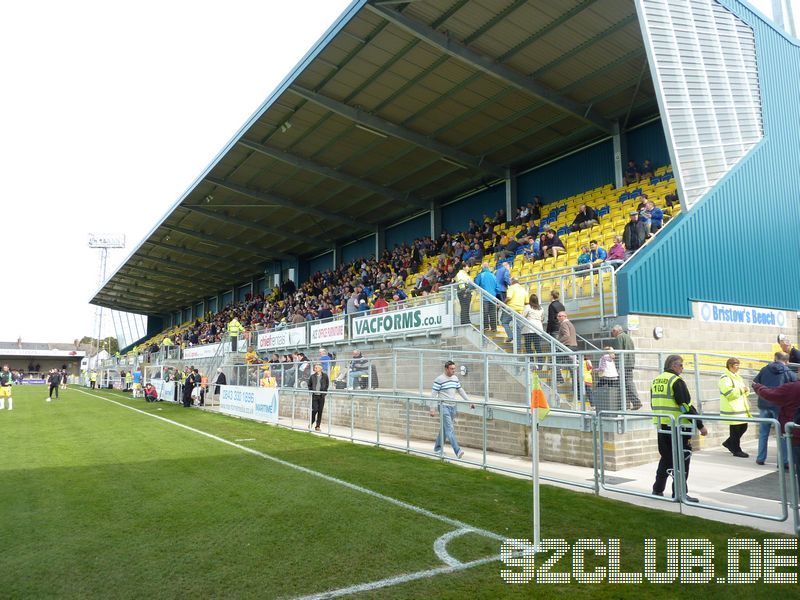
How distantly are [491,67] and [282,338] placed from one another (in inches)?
562

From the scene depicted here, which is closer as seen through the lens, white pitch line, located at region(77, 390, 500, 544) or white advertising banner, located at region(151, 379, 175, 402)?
white pitch line, located at region(77, 390, 500, 544)

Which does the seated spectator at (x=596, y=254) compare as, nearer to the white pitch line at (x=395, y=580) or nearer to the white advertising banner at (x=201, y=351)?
the white pitch line at (x=395, y=580)

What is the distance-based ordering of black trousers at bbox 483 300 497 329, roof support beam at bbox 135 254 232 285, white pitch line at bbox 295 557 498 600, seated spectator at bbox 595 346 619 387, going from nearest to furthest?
white pitch line at bbox 295 557 498 600 → seated spectator at bbox 595 346 619 387 → black trousers at bbox 483 300 497 329 → roof support beam at bbox 135 254 232 285

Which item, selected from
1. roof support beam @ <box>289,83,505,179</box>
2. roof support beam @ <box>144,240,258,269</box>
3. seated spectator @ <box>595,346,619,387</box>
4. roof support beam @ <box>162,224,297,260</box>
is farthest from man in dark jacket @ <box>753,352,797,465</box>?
roof support beam @ <box>144,240,258,269</box>

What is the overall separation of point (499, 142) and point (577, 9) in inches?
321

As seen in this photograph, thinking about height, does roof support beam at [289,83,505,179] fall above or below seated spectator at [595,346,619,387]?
above

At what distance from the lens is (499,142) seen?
23.8 meters

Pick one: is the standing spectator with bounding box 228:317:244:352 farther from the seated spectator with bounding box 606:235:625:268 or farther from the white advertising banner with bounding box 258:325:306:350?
the seated spectator with bounding box 606:235:625:268

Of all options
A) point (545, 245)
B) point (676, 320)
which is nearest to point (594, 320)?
point (676, 320)

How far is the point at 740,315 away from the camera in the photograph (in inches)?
595

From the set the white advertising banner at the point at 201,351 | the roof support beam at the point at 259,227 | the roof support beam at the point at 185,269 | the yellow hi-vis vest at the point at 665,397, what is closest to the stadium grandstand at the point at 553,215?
the yellow hi-vis vest at the point at 665,397

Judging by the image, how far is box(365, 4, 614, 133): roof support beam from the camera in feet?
53.7

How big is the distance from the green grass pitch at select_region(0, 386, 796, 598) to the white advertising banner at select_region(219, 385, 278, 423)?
621 cm

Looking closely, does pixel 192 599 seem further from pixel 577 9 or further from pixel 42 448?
pixel 577 9
